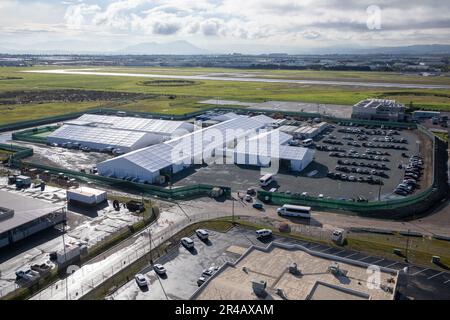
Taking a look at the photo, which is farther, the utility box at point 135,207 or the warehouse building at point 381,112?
the warehouse building at point 381,112

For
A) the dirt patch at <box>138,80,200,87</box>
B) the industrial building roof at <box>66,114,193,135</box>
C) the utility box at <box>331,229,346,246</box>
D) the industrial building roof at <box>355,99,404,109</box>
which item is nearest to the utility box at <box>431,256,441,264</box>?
the utility box at <box>331,229,346,246</box>

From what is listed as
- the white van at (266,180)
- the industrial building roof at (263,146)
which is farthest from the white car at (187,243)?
the industrial building roof at (263,146)

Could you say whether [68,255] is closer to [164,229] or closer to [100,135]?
[164,229]

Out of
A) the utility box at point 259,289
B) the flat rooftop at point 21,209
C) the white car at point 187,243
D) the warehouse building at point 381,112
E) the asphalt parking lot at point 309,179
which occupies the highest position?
the warehouse building at point 381,112

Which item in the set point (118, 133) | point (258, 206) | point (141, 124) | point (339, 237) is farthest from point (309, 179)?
point (141, 124)

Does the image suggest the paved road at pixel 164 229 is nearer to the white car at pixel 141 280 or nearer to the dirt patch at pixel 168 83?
the white car at pixel 141 280

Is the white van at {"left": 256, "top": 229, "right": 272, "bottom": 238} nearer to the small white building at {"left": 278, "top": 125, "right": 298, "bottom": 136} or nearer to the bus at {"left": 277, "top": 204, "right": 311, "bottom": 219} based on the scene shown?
the bus at {"left": 277, "top": 204, "right": 311, "bottom": 219}
